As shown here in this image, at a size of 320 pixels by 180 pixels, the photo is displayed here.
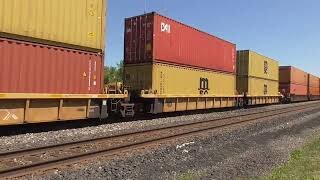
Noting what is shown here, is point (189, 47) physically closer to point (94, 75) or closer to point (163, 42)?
point (163, 42)

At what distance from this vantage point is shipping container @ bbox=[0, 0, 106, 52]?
11.7m

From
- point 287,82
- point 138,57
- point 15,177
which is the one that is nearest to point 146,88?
point 138,57

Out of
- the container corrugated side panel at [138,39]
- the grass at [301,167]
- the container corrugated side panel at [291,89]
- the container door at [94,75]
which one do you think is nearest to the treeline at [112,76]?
the container corrugated side panel at [138,39]

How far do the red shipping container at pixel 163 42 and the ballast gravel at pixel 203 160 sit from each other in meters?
6.60

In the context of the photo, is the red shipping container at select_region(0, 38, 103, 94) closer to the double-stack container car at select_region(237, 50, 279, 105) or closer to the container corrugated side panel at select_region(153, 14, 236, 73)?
the container corrugated side panel at select_region(153, 14, 236, 73)

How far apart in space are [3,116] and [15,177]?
4917 mm

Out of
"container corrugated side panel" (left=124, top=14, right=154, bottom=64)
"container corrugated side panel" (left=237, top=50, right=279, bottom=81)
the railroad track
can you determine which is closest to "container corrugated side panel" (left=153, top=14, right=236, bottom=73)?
"container corrugated side panel" (left=124, top=14, right=154, bottom=64)

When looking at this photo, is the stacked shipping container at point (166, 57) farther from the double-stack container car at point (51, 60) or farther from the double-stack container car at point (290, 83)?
the double-stack container car at point (290, 83)

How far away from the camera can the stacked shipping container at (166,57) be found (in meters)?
19.2

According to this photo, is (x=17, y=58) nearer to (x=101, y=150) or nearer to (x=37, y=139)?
(x=37, y=139)

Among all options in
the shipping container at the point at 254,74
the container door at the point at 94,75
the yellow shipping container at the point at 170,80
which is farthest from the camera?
the shipping container at the point at 254,74

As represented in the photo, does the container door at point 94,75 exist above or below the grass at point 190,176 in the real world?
above

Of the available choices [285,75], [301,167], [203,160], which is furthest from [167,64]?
[285,75]

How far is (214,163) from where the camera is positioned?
921cm
